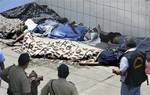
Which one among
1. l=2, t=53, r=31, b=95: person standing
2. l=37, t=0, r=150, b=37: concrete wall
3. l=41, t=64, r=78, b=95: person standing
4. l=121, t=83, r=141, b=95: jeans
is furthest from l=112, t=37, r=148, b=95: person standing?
l=37, t=0, r=150, b=37: concrete wall

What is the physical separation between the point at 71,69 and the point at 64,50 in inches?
29.2

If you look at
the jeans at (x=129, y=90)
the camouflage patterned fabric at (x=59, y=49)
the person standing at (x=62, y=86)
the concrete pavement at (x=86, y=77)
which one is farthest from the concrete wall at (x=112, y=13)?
the person standing at (x=62, y=86)

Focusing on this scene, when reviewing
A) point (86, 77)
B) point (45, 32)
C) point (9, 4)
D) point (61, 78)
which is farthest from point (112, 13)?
point (61, 78)

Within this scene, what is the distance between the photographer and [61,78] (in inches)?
297

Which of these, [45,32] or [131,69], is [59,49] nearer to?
[45,32]

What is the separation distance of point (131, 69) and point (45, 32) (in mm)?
4983

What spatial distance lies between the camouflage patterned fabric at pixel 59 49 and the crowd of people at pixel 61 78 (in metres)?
3.07

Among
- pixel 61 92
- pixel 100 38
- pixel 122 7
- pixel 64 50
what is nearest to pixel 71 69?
pixel 64 50

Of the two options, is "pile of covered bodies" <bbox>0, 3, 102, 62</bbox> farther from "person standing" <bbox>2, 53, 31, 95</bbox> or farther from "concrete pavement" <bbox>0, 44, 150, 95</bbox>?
"person standing" <bbox>2, 53, 31, 95</bbox>

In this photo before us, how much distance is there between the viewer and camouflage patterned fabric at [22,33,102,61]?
12.2 meters

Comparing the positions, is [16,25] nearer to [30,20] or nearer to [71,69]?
[30,20]

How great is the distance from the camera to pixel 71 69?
11.8 m

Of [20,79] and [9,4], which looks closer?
[20,79]

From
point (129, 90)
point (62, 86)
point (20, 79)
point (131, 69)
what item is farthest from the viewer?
point (129, 90)
